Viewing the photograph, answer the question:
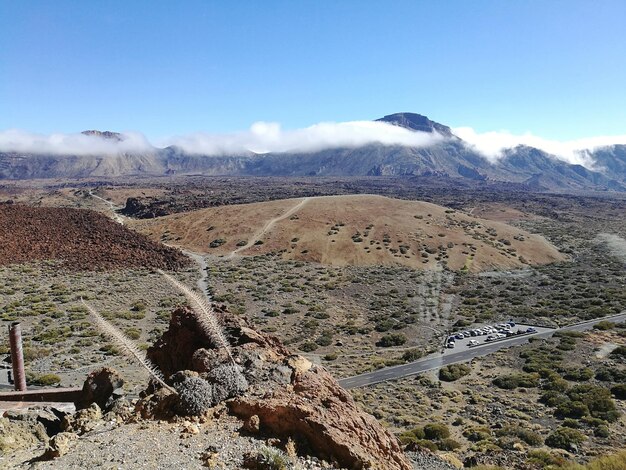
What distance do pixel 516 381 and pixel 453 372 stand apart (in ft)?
13.3

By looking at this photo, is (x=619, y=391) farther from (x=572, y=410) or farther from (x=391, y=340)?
(x=391, y=340)

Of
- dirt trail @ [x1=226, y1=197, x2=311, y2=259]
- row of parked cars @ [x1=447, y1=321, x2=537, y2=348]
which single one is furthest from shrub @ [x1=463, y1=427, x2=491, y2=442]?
dirt trail @ [x1=226, y1=197, x2=311, y2=259]

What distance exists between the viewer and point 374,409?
2530 cm

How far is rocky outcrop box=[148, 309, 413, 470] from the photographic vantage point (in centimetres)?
963

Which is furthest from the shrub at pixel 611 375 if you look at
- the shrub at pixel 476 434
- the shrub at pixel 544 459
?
the shrub at pixel 544 459

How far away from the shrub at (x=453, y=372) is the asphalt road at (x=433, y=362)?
123cm

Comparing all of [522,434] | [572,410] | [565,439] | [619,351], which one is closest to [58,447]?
[522,434]

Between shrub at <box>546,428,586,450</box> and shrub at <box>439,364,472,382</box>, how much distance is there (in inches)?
373

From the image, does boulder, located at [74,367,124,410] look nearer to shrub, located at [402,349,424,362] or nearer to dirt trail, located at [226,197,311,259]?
shrub, located at [402,349,424,362]

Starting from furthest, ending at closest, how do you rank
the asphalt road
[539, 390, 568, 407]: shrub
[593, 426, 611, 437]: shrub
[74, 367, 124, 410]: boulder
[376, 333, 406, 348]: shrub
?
[376, 333, 406, 348]: shrub < the asphalt road < [539, 390, 568, 407]: shrub < [593, 426, 611, 437]: shrub < [74, 367, 124, 410]: boulder

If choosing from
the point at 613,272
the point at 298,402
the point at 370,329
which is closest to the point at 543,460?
the point at 298,402

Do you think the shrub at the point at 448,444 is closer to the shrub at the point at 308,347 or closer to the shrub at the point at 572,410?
the shrub at the point at 572,410

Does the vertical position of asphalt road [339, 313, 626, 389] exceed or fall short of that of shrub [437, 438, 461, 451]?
it falls short

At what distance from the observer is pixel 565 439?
20859 millimetres
